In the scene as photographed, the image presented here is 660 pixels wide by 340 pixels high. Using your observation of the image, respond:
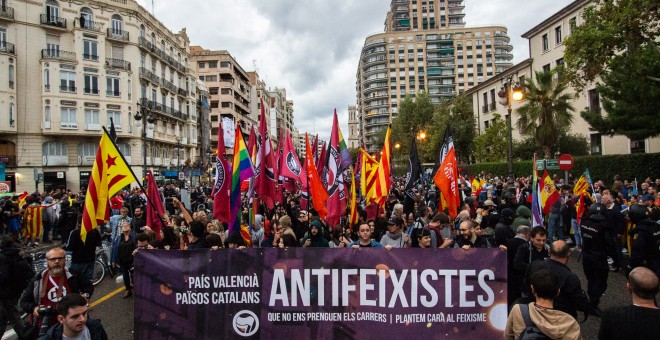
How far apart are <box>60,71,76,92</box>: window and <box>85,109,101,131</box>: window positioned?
7.54ft

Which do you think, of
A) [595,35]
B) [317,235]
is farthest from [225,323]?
[595,35]

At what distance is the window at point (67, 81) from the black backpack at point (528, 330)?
4312cm

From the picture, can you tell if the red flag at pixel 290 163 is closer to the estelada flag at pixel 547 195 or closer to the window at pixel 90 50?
the estelada flag at pixel 547 195

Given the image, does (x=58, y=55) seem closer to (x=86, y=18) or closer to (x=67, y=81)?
(x=67, y=81)

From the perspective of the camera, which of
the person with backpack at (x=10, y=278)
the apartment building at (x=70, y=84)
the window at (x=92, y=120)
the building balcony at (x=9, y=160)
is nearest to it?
the person with backpack at (x=10, y=278)

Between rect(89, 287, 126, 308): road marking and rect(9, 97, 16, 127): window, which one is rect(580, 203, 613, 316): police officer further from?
rect(9, 97, 16, 127): window

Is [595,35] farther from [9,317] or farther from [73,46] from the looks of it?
[73,46]

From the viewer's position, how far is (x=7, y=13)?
3434 centimetres

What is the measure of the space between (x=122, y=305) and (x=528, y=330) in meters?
6.96

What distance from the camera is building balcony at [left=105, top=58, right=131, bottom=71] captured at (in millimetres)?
39991

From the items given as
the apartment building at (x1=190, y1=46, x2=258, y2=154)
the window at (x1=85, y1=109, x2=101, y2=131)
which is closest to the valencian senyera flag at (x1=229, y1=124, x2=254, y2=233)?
the window at (x1=85, y1=109, x2=101, y2=131)

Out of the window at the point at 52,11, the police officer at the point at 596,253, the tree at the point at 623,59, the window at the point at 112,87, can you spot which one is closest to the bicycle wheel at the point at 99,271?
the police officer at the point at 596,253

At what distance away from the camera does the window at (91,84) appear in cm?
3875

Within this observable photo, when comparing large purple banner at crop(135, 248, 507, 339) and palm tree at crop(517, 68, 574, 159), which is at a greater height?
palm tree at crop(517, 68, 574, 159)
